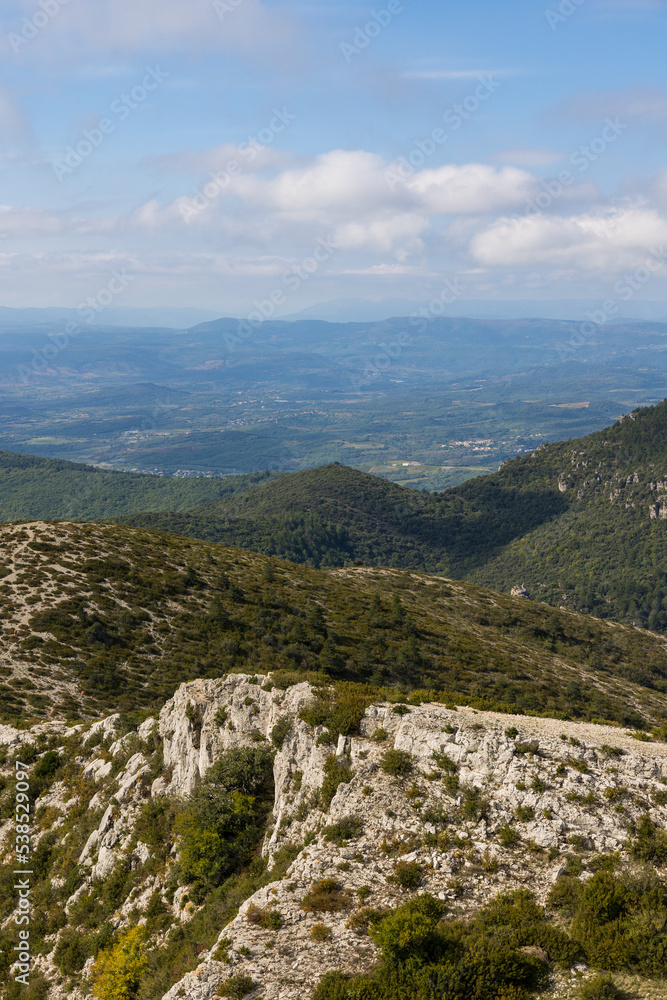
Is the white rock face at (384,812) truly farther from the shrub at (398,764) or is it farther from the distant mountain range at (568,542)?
the distant mountain range at (568,542)

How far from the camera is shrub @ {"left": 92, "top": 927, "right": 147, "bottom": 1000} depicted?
1569 cm

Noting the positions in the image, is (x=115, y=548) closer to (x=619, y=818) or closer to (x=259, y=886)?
(x=259, y=886)

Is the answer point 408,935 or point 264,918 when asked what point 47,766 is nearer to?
point 264,918

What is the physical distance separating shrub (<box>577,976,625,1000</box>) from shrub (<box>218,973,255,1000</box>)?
280 inches

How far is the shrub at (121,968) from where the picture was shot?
15.7m

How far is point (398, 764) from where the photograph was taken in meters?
17.9

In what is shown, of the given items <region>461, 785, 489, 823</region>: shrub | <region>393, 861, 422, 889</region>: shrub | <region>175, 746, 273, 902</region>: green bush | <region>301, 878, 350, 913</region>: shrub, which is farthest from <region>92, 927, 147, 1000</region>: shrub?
<region>461, 785, 489, 823</region>: shrub

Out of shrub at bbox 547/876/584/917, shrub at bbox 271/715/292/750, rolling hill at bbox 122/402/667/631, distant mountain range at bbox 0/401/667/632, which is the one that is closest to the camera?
shrub at bbox 547/876/584/917

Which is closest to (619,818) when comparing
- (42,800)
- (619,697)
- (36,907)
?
(36,907)

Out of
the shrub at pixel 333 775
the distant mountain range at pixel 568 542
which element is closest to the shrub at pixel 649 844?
the shrub at pixel 333 775

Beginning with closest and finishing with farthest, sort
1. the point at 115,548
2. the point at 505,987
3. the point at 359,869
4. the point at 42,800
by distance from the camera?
the point at 505,987
the point at 359,869
the point at 42,800
the point at 115,548

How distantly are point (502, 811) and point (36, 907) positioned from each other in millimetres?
18190

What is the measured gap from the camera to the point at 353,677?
2040 inches

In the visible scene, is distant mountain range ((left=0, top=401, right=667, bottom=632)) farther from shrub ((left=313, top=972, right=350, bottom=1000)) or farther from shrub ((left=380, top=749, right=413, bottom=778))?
shrub ((left=313, top=972, right=350, bottom=1000))
